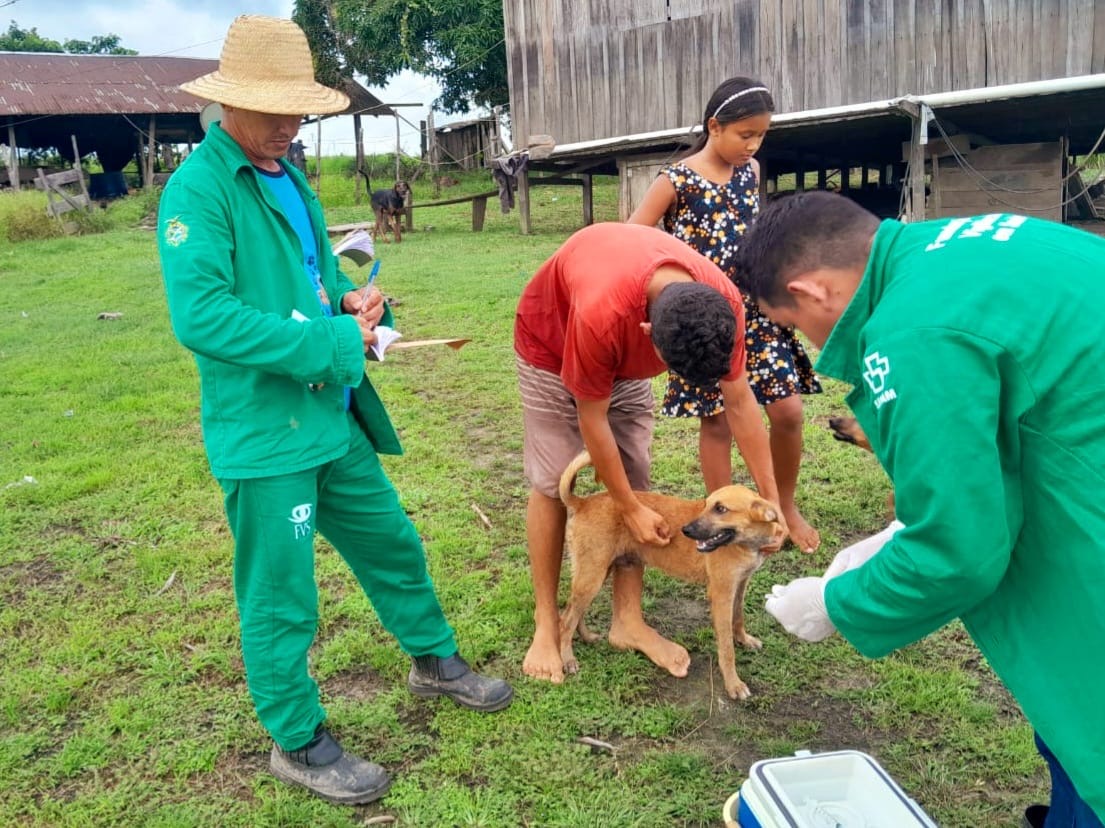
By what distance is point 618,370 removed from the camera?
9.97ft

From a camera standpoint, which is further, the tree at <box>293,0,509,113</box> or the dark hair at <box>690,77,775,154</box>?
the tree at <box>293,0,509,113</box>

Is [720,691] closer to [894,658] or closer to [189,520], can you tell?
[894,658]

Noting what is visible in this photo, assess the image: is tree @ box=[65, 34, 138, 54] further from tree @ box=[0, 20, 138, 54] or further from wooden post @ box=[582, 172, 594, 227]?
wooden post @ box=[582, 172, 594, 227]

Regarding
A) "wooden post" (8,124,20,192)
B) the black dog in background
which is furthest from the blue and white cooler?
"wooden post" (8,124,20,192)

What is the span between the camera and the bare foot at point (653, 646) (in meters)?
3.53

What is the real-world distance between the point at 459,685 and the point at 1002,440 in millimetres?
2312

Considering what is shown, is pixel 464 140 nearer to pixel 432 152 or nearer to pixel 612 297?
pixel 432 152

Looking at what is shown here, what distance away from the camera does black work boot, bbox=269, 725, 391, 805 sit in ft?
9.48

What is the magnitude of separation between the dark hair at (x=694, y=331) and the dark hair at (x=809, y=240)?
63 cm

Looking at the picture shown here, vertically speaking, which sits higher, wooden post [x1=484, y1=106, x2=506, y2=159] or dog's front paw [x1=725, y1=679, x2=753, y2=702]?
wooden post [x1=484, y1=106, x2=506, y2=159]

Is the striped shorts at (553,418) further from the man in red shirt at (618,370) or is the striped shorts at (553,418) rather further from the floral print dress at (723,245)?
the floral print dress at (723,245)

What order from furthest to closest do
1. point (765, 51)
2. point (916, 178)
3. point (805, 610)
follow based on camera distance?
1. point (765, 51)
2. point (916, 178)
3. point (805, 610)

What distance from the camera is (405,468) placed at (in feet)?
19.2

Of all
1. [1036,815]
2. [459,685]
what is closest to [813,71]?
[459,685]
